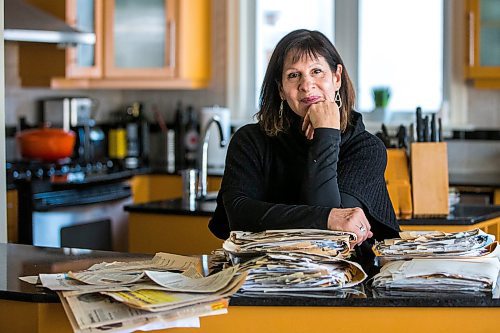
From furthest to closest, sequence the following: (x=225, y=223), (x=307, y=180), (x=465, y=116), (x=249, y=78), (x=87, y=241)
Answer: (x=249, y=78), (x=465, y=116), (x=87, y=241), (x=225, y=223), (x=307, y=180)

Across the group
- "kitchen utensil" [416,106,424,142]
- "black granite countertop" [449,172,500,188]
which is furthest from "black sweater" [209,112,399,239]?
"black granite countertop" [449,172,500,188]

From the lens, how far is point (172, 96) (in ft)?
22.2

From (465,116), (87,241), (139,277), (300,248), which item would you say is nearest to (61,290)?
(139,277)

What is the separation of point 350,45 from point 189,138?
1245 mm

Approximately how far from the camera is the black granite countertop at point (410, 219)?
13.0 feet

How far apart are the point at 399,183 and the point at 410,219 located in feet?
0.60

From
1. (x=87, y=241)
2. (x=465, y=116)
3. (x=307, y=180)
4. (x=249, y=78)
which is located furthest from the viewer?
(x=249, y=78)

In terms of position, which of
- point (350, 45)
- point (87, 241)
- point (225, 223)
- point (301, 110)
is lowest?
point (87, 241)

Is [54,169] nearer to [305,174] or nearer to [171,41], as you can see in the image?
[171,41]

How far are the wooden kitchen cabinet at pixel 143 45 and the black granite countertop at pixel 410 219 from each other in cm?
188

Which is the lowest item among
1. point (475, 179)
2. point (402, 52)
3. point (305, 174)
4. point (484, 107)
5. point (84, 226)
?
point (84, 226)

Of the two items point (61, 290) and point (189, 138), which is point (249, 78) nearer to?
point (189, 138)

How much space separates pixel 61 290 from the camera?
2205 mm

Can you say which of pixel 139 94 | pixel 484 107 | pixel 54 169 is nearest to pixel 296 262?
pixel 54 169
